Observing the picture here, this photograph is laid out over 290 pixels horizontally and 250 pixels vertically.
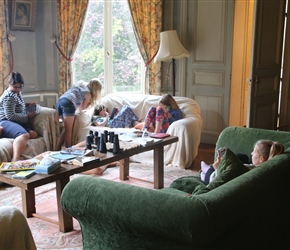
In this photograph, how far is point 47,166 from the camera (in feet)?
9.78

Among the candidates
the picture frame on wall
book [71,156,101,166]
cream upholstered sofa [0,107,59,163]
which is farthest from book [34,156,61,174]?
the picture frame on wall

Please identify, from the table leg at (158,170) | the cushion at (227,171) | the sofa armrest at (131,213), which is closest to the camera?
the sofa armrest at (131,213)

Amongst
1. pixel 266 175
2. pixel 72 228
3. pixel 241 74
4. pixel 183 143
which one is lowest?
pixel 72 228

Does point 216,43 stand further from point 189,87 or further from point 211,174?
point 211,174

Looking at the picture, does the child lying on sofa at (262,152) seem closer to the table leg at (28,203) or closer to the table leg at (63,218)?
the table leg at (63,218)

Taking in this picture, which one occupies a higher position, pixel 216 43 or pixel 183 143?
pixel 216 43

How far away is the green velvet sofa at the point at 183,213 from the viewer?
171cm

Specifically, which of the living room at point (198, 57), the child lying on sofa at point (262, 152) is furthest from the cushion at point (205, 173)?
the living room at point (198, 57)

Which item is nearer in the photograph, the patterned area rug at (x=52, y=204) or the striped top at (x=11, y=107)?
the patterned area rug at (x=52, y=204)

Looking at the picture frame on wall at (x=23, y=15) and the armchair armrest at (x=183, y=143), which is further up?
the picture frame on wall at (x=23, y=15)

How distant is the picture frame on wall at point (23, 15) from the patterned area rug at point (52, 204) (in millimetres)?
2333

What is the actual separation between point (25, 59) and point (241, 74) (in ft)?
10.6

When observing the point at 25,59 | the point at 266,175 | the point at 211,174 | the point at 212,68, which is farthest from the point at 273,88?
the point at 25,59

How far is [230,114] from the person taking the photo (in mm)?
6461
